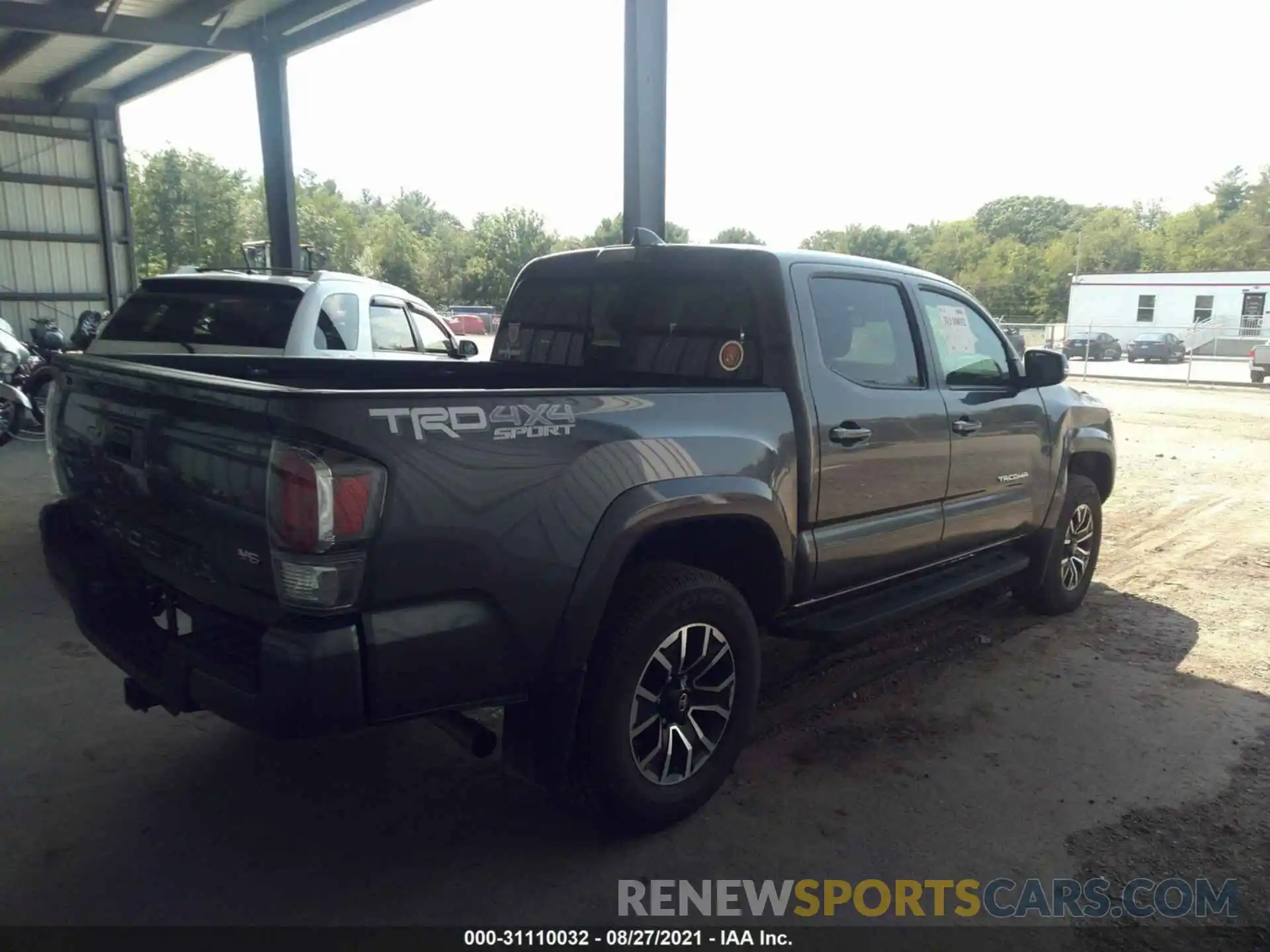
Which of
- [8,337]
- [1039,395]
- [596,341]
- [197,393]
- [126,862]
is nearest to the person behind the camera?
[197,393]

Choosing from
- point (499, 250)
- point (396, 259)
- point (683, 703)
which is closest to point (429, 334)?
point (683, 703)

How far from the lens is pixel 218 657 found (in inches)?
94.5

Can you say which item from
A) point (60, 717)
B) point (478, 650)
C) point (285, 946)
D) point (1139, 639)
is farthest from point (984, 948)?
point (60, 717)

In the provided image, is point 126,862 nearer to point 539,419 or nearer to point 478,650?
point 478,650

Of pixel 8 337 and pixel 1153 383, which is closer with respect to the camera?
pixel 8 337

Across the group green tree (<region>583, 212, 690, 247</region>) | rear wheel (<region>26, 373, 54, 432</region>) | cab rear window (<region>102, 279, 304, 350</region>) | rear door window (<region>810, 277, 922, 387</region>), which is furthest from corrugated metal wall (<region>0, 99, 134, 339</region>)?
green tree (<region>583, 212, 690, 247</region>)

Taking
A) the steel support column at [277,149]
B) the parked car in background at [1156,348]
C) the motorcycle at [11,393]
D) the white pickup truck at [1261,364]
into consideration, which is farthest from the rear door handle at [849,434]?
the parked car in background at [1156,348]

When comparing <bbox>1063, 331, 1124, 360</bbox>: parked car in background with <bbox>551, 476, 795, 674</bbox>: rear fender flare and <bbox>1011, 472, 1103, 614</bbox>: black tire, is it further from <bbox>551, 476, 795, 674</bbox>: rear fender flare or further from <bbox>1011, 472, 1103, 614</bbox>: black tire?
<bbox>551, 476, 795, 674</bbox>: rear fender flare

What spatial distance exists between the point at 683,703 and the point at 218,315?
16.2ft

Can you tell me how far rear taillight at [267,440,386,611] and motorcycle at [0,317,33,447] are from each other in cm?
965

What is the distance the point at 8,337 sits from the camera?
419 inches

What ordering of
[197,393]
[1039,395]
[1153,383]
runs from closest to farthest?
[197,393] < [1039,395] < [1153,383]

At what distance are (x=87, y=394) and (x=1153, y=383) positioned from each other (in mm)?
26851

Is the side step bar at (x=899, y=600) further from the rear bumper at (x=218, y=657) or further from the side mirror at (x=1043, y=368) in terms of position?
the rear bumper at (x=218, y=657)
